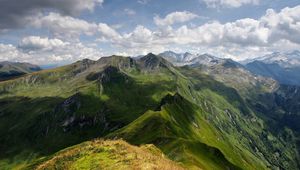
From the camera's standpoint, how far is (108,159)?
33000 mm

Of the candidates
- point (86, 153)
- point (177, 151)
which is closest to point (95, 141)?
point (86, 153)

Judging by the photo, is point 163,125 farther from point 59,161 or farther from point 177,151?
point 59,161

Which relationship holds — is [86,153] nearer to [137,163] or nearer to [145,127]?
[137,163]

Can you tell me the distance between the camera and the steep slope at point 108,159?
99.1ft

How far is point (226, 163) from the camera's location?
13800 cm

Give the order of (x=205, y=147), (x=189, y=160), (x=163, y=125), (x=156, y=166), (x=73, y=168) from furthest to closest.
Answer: (x=163, y=125) → (x=205, y=147) → (x=189, y=160) → (x=73, y=168) → (x=156, y=166)

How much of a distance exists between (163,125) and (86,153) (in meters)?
140

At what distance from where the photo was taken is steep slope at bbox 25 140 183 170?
30203mm

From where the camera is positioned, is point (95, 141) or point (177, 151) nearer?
point (95, 141)

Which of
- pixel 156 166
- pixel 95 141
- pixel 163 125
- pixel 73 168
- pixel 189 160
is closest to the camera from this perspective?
pixel 156 166

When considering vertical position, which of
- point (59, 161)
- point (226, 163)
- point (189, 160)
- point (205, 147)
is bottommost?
point (226, 163)

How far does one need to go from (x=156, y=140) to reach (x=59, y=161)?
337ft

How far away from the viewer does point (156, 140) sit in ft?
446

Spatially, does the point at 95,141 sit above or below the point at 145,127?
above
